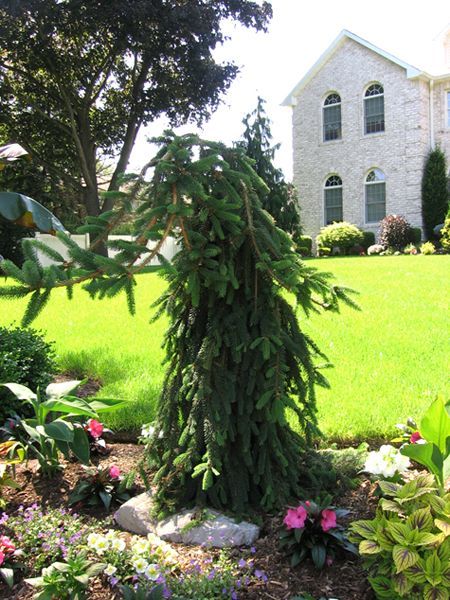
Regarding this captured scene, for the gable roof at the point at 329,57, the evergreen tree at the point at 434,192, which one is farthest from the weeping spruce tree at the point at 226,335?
the gable roof at the point at 329,57

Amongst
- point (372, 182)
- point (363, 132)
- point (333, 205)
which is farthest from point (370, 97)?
point (333, 205)

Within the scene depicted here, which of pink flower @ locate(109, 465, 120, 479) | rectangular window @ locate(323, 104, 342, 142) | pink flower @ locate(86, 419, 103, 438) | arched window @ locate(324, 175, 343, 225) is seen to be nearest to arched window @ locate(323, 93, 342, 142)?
rectangular window @ locate(323, 104, 342, 142)

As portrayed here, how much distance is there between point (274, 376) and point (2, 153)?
185 inches

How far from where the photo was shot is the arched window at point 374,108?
24297 mm

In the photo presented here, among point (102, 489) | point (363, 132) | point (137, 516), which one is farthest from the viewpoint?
point (363, 132)

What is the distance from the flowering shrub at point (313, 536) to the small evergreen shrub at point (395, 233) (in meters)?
20.7

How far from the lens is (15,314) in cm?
895

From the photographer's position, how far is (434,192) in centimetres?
2281

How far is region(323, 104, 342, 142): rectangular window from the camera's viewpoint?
25609mm

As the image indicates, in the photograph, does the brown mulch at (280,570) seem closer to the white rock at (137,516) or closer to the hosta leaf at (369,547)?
the white rock at (137,516)

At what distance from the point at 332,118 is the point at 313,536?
84.5 feet

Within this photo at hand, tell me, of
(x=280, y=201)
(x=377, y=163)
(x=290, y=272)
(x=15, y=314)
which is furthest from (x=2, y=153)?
(x=377, y=163)

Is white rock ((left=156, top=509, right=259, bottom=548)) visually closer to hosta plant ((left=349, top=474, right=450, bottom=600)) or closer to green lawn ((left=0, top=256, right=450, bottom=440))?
hosta plant ((left=349, top=474, right=450, bottom=600))

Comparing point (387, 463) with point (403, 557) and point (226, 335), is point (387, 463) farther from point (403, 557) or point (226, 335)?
point (226, 335)
